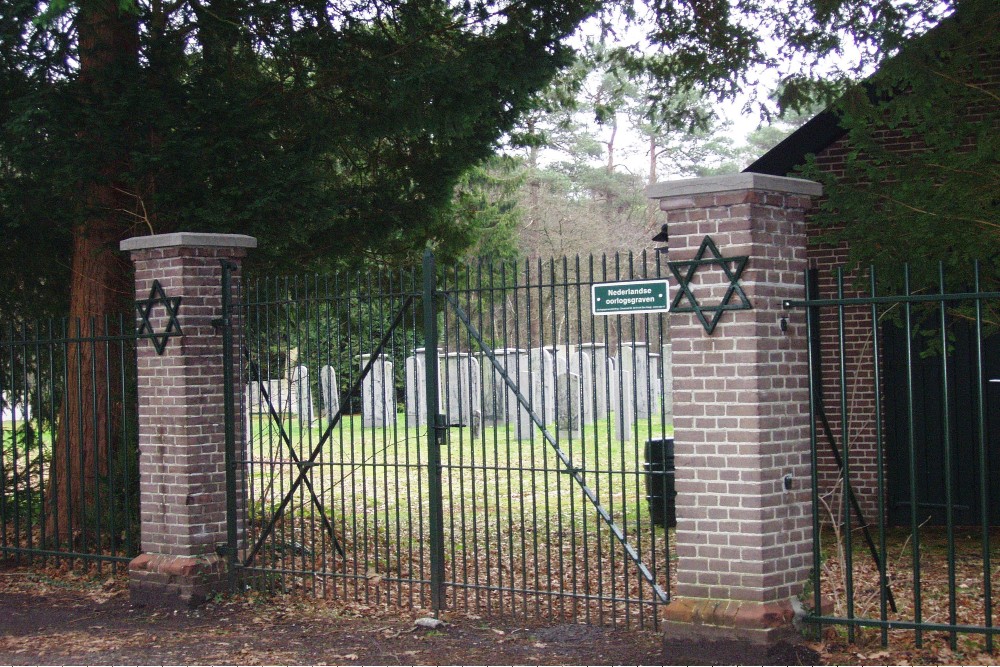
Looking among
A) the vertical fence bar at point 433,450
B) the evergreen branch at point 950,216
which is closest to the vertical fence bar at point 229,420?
the vertical fence bar at point 433,450

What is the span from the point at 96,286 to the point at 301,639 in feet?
15.1

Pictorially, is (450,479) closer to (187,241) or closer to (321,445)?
(321,445)

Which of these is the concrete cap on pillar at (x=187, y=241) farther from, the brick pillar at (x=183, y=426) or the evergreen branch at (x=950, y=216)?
the evergreen branch at (x=950, y=216)

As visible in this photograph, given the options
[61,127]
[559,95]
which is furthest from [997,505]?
[61,127]

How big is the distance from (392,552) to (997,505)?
6006 mm

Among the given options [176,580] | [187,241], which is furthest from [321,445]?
[187,241]

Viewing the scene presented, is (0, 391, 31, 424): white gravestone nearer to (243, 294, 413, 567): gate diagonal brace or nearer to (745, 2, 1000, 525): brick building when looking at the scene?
(243, 294, 413, 567): gate diagonal brace

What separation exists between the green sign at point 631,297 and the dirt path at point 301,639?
75.7 inches

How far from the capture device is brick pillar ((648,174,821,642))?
231 inches

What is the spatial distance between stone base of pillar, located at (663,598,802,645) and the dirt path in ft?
0.21

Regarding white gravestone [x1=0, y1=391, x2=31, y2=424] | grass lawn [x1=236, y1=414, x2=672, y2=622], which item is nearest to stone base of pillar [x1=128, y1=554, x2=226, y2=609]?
grass lawn [x1=236, y1=414, x2=672, y2=622]

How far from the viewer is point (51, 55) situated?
939 cm

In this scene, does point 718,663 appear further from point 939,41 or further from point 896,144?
point 896,144

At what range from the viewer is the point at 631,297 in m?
6.30
